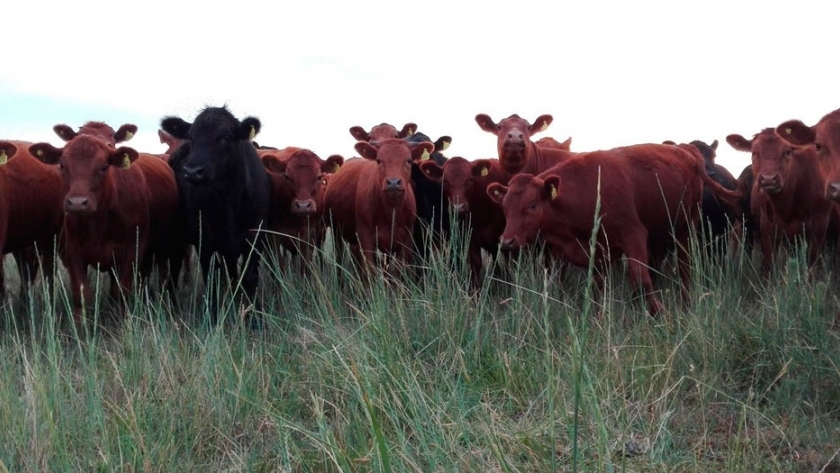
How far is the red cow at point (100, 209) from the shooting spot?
8.20 meters

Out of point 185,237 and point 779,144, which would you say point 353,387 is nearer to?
point 185,237

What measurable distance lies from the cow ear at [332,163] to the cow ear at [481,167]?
1.55 meters

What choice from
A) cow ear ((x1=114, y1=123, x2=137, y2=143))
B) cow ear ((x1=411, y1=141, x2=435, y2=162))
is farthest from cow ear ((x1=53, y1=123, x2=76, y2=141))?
cow ear ((x1=411, y1=141, x2=435, y2=162))

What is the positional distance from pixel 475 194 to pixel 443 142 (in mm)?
1501

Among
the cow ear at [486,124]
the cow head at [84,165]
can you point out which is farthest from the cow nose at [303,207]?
the cow ear at [486,124]

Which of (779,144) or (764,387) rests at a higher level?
(779,144)

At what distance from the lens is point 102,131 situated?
11977mm

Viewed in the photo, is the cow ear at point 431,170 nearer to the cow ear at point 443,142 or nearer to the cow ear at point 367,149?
the cow ear at point 367,149

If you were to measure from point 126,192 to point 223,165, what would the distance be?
93 centimetres

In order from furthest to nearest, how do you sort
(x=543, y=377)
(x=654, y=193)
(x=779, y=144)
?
(x=779, y=144) < (x=654, y=193) < (x=543, y=377)

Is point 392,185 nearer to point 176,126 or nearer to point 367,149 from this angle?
point 367,149

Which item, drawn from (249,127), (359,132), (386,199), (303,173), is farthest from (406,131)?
(249,127)

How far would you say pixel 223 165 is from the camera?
8922 mm

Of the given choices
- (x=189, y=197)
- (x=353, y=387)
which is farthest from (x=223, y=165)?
(x=353, y=387)
